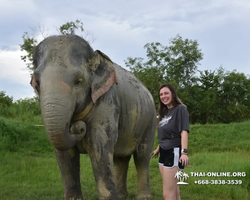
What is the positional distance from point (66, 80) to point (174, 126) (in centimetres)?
114

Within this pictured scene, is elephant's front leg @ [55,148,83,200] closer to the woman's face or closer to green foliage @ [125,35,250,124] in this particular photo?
the woman's face

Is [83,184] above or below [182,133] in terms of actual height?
below

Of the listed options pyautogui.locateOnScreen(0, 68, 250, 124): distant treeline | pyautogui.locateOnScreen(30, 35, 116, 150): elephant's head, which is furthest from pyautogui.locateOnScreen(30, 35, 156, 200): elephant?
pyautogui.locateOnScreen(0, 68, 250, 124): distant treeline

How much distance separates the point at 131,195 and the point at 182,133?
258 cm

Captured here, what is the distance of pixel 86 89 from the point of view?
3287 millimetres

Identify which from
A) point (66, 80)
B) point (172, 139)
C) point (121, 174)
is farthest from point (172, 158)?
point (121, 174)

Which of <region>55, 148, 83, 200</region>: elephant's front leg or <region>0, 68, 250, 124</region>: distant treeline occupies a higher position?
<region>0, 68, 250, 124</region>: distant treeline

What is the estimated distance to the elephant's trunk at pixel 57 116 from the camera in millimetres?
2846

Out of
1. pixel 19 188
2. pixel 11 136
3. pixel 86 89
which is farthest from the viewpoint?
pixel 11 136

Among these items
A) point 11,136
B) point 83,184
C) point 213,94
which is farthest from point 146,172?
point 213,94

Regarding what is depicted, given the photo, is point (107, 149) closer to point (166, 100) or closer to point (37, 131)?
point (166, 100)

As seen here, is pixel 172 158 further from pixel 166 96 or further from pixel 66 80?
pixel 66 80

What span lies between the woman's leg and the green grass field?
199 cm

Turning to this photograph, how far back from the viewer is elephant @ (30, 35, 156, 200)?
294cm
